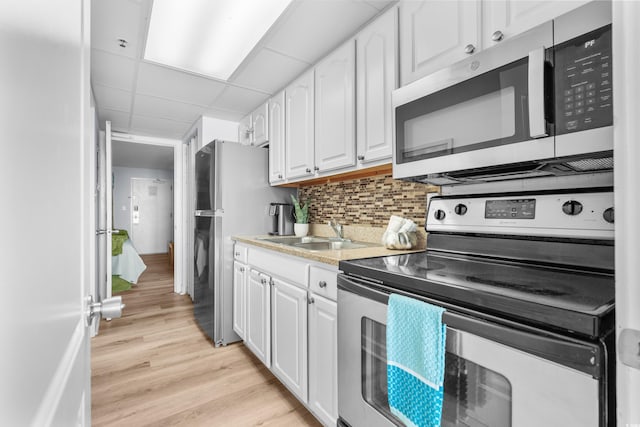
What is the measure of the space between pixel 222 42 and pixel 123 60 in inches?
31.1

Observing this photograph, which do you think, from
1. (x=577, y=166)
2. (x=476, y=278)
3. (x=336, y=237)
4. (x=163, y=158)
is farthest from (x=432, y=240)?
(x=163, y=158)

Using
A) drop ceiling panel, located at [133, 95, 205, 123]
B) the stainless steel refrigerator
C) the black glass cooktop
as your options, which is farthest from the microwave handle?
drop ceiling panel, located at [133, 95, 205, 123]

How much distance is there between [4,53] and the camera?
0.91 feet

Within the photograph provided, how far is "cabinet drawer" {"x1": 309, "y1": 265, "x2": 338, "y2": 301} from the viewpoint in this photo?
4.52 feet

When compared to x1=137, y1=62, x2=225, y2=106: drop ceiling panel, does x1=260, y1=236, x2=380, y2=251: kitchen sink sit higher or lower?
lower

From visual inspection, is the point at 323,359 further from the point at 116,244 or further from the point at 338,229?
the point at 116,244

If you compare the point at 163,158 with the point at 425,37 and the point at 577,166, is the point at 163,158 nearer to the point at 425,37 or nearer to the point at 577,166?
the point at 425,37

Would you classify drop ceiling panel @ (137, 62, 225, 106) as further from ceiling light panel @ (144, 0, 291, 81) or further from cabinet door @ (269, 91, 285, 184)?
cabinet door @ (269, 91, 285, 184)

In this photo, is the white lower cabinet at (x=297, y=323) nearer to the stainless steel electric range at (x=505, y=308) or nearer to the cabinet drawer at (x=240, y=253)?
the cabinet drawer at (x=240, y=253)

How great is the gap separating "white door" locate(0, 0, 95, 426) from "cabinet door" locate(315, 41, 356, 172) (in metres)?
1.40

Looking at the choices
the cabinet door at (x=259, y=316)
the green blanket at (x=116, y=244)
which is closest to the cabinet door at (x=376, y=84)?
the cabinet door at (x=259, y=316)

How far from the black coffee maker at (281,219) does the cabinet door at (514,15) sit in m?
1.90

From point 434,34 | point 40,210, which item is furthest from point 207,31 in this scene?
point 40,210

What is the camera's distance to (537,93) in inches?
34.5
